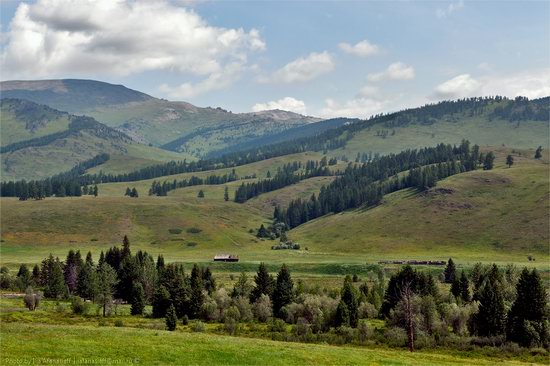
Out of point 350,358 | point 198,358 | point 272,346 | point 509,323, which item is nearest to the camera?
point 198,358

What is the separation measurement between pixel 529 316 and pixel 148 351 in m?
63.6

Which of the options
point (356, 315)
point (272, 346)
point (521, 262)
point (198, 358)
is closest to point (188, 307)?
point (356, 315)

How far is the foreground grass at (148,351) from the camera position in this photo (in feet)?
135

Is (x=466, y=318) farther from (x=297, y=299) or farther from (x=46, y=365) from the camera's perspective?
(x=46, y=365)

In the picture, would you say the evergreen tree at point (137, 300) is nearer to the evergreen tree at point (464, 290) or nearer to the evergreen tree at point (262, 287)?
the evergreen tree at point (262, 287)

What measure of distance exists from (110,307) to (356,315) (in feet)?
172

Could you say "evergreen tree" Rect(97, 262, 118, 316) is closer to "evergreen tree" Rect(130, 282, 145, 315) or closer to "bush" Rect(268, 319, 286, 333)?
"evergreen tree" Rect(130, 282, 145, 315)

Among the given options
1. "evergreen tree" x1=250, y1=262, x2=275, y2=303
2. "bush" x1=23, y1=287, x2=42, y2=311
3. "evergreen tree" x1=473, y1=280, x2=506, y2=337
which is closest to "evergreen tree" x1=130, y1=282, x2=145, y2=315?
"bush" x1=23, y1=287, x2=42, y2=311

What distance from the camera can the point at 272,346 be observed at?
173 ft

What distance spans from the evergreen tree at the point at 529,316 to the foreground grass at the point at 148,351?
37693mm

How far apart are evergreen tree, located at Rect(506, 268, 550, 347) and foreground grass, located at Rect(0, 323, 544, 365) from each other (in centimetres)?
3769

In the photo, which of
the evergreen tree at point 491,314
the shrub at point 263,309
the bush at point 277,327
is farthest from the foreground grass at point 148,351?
the shrub at point 263,309

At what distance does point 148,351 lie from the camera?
147 feet

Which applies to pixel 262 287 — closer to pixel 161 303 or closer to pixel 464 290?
pixel 161 303
